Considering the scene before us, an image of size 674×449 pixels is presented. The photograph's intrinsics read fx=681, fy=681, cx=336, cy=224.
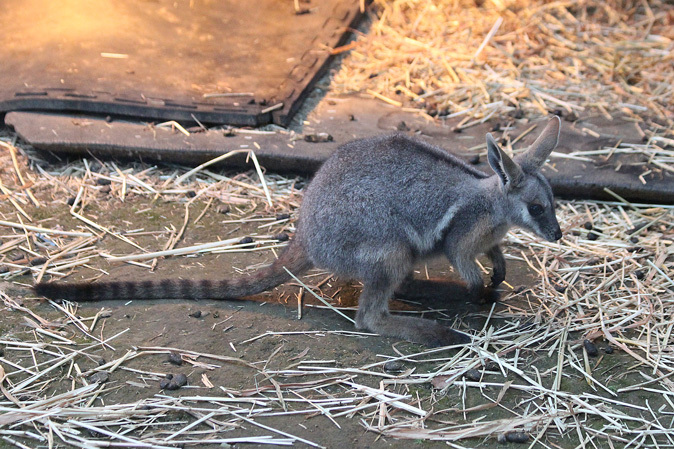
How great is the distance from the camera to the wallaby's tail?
4.12 m

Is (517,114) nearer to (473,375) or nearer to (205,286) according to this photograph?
(473,375)

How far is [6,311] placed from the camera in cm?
408

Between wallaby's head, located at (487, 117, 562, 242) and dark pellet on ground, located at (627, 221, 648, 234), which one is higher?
wallaby's head, located at (487, 117, 562, 242)

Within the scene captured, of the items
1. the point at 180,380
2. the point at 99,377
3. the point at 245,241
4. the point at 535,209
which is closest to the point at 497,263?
the point at 535,209

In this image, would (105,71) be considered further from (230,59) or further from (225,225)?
(225,225)

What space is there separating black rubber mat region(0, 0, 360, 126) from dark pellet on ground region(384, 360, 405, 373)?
2.82 meters

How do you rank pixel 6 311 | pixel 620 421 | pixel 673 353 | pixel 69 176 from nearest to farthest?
pixel 620 421 → pixel 673 353 → pixel 6 311 → pixel 69 176

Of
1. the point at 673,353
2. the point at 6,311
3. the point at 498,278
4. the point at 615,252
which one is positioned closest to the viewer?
the point at 673,353

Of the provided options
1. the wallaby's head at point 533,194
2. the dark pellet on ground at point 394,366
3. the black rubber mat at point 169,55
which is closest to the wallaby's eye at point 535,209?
the wallaby's head at point 533,194

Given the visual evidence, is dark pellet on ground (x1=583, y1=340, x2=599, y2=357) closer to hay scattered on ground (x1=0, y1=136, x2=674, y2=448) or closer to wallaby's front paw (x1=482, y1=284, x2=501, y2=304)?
hay scattered on ground (x1=0, y1=136, x2=674, y2=448)

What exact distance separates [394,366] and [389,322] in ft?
1.15

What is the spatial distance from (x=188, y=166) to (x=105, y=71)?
1.33 metres

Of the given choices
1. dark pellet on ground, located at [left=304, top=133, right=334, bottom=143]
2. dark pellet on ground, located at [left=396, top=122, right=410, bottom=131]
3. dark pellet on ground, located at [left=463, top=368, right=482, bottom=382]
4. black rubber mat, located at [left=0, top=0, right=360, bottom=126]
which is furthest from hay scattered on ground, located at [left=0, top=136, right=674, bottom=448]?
dark pellet on ground, located at [left=396, top=122, right=410, bottom=131]

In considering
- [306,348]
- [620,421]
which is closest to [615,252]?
[620,421]
